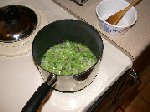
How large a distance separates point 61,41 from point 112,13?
25 cm

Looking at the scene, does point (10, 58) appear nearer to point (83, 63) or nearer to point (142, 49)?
point (83, 63)

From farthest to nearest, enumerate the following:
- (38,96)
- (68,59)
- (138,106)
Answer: (138,106) → (68,59) → (38,96)

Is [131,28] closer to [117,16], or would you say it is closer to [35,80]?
[117,16]

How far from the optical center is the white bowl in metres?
0.91

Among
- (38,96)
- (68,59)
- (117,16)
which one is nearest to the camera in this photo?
(38,96)

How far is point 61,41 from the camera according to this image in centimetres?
90

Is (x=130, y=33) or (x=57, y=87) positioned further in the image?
(x=130, y=33)

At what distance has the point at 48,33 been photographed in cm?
84

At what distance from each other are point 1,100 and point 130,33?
50 centimetres

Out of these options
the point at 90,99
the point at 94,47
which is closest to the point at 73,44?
the point at 94,47

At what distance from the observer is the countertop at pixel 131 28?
904 millimetres

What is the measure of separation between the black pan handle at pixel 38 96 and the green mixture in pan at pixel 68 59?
91 mm

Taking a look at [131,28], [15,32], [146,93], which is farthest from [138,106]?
[15,32]

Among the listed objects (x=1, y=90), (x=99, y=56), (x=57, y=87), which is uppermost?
(x=99, y=56)
